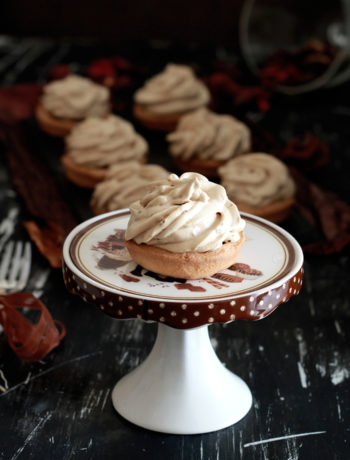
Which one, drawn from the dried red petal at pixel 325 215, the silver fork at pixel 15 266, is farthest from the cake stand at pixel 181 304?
the dried red petal at pixel 325 215

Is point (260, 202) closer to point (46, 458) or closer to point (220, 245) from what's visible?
point (220, 245)

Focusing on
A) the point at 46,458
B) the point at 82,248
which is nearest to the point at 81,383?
the point at 46,458

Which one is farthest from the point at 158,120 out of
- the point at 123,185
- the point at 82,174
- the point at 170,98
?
the point at 123,185

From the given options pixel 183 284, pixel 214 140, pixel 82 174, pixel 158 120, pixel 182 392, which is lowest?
pixel 158 120

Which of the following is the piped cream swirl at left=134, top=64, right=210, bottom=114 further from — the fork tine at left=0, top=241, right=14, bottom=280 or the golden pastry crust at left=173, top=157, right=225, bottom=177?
the fork tine at left=0, top=241, right=14, bottom=280

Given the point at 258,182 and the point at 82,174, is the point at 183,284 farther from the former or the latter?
the point at 82,174

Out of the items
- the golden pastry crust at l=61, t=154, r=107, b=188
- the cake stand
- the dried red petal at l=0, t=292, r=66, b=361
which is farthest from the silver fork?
the cake stand
